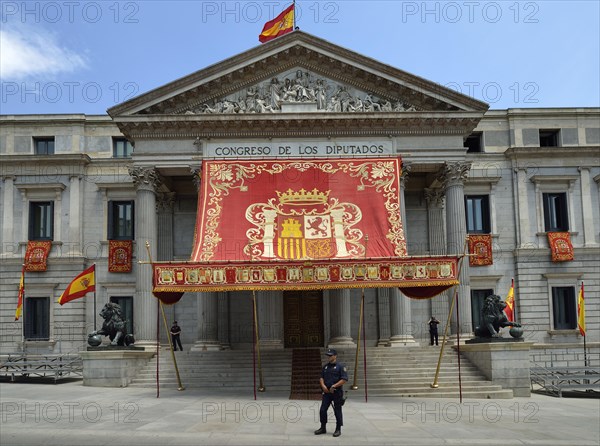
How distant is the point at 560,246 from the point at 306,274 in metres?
21.2

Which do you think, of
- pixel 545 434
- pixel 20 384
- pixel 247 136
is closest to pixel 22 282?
pixel 20 384

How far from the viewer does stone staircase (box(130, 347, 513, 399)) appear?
79.9 feet

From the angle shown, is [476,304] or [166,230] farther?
[476,304]

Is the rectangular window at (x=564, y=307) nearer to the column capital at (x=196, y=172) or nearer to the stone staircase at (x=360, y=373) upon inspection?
the stone staircase at (x=360, y=373)

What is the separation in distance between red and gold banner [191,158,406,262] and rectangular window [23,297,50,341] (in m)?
14.6

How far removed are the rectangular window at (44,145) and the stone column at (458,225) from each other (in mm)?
22957

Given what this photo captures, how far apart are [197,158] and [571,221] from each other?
22.0m

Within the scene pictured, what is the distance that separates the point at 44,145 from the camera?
39906mm

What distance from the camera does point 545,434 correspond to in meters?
15.5

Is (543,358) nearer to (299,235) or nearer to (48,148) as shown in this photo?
(299,235)

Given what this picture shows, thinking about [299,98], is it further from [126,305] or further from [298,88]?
[126,305]

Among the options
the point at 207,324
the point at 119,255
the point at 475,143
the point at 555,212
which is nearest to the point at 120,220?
the point at 119,255

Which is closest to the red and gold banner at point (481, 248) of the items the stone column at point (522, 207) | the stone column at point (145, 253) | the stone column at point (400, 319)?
the stone column at point (522, 207)

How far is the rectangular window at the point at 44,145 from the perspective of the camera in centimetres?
3981
